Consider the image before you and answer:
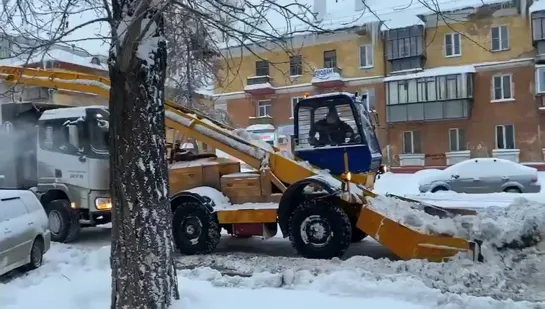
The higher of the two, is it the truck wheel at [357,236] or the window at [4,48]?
the window at [4,48]

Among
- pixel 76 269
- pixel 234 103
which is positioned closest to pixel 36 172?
pixel 76 269

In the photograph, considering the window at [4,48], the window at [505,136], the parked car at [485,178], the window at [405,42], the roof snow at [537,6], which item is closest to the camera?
the window at [4,48]

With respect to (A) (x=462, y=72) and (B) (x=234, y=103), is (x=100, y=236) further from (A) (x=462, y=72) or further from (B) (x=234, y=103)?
(B) (x=234, y=103)

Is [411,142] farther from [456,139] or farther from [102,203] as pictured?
[102,203]

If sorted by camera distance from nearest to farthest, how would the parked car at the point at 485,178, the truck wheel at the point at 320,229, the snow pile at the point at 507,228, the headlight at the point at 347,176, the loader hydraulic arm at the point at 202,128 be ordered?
1. the snow pile at the point at 507,228
2. the truck wheel at the point at 320,229
3. the headlight at the point at 347,176
4. the loader hydraulic arm at the point at 202,128
5. the parked car at the point at 485,178

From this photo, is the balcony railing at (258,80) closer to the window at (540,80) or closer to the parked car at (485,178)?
the window at (540,80)

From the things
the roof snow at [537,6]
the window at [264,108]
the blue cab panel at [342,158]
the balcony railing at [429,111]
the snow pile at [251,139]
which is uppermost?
the roof snow at [537,6]

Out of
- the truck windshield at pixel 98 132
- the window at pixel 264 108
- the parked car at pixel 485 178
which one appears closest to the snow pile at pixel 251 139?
the truck windshield at pixel 98 132

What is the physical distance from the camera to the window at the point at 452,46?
35219 millimetres

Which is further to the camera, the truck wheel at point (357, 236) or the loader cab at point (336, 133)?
the truck wheel at point (357, 236)

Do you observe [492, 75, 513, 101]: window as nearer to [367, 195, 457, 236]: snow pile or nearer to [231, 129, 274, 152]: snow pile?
[367, 195, 457, 236]: snow pile

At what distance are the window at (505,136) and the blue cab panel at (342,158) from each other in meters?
26.8

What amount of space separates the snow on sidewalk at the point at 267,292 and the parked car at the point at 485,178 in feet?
47.0

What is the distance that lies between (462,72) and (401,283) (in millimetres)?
29563
